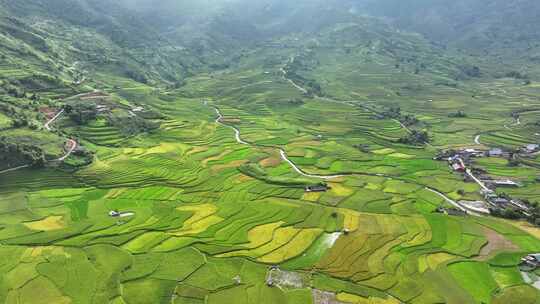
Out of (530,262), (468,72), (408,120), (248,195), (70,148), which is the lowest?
(468,72)

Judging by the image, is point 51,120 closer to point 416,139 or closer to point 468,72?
point 416,139

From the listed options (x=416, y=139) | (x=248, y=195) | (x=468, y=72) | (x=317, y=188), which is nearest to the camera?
(x=248, y=195)

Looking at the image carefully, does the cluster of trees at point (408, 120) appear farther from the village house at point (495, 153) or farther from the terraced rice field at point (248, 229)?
the village house at point (495, 153)

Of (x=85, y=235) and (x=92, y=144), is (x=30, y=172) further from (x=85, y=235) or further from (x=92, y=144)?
(x=85, y=235)

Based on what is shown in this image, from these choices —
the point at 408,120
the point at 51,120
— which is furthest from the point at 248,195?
the point at 408,120

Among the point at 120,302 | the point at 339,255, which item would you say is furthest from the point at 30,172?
the point at 339,255

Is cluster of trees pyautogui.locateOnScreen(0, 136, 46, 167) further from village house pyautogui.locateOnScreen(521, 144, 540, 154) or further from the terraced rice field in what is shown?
village house pyautogui.locateOnScreen(521, 144, 540, 154)

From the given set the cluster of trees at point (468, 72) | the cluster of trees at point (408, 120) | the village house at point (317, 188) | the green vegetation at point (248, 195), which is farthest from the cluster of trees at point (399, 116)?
the cluster of trees at point (468, 72)
